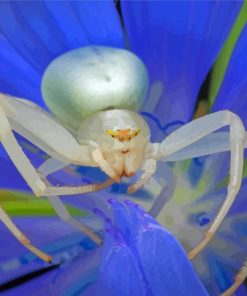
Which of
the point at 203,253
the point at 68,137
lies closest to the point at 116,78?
the point at 68,137

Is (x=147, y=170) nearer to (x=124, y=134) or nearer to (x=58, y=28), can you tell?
(x=124, y=134)

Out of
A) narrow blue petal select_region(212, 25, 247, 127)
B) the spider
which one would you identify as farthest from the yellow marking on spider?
narrow blue petal select_region(212, 25, 247, 127)

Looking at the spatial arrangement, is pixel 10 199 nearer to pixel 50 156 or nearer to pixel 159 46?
pixel 50 156

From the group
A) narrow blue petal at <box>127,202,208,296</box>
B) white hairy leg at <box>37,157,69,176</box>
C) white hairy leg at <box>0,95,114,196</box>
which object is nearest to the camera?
narrow blue petal at <box>127,202,208,296</box>

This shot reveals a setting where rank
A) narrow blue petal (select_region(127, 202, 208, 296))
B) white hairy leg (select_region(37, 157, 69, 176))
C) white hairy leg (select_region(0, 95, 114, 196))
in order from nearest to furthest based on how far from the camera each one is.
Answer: narrow blue petal (select_region(127, 202, 208, 296))
white hairy leg (select_region(0, 95, 114, 196))
white hairy leg (select_region(37, 157, 69, 176))

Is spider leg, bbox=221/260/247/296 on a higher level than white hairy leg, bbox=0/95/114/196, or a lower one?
lower

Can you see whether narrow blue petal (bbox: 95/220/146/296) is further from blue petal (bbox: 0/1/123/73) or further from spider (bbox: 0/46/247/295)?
blue petal (bbox: 0/1/123/73)

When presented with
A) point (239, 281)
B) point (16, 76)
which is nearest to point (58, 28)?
point (16, 76)
